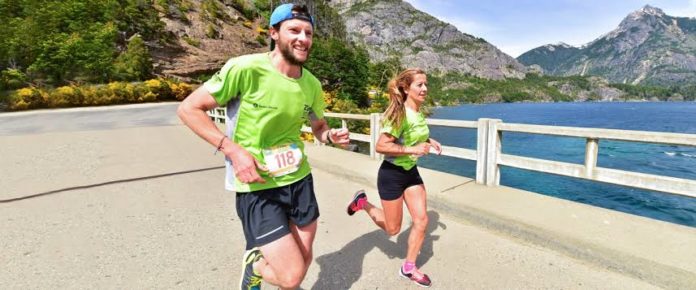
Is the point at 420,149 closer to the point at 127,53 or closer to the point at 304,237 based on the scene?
the point at 304,237

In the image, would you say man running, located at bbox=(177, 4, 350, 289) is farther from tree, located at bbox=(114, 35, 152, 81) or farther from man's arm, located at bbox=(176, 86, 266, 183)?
tree, located at bbox=(114, 35, 152, 81)

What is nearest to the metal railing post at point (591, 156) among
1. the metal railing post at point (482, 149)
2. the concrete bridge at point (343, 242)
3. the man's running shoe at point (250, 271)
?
the concrete bridge at point (343, 242)

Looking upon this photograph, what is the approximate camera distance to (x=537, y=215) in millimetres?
4094

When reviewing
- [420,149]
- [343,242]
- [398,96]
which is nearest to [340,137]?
[420,149]

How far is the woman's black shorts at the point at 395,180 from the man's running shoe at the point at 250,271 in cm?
139

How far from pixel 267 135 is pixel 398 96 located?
1367 mm

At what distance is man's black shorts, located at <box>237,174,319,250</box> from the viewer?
6.40ft

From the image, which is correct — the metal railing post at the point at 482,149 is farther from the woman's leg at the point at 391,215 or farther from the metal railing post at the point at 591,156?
the woman's leg at the point at 391,215

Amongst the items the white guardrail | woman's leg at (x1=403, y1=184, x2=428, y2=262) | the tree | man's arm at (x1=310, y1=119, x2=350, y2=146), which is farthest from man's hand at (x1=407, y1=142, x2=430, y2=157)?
the tree

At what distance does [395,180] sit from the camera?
3039 mm

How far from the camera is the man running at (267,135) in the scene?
1.84 m

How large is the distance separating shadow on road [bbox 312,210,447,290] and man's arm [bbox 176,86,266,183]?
160 cm

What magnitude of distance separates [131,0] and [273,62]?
60819 millimetres

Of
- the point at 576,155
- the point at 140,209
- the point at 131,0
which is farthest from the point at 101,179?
the point at 131,0
